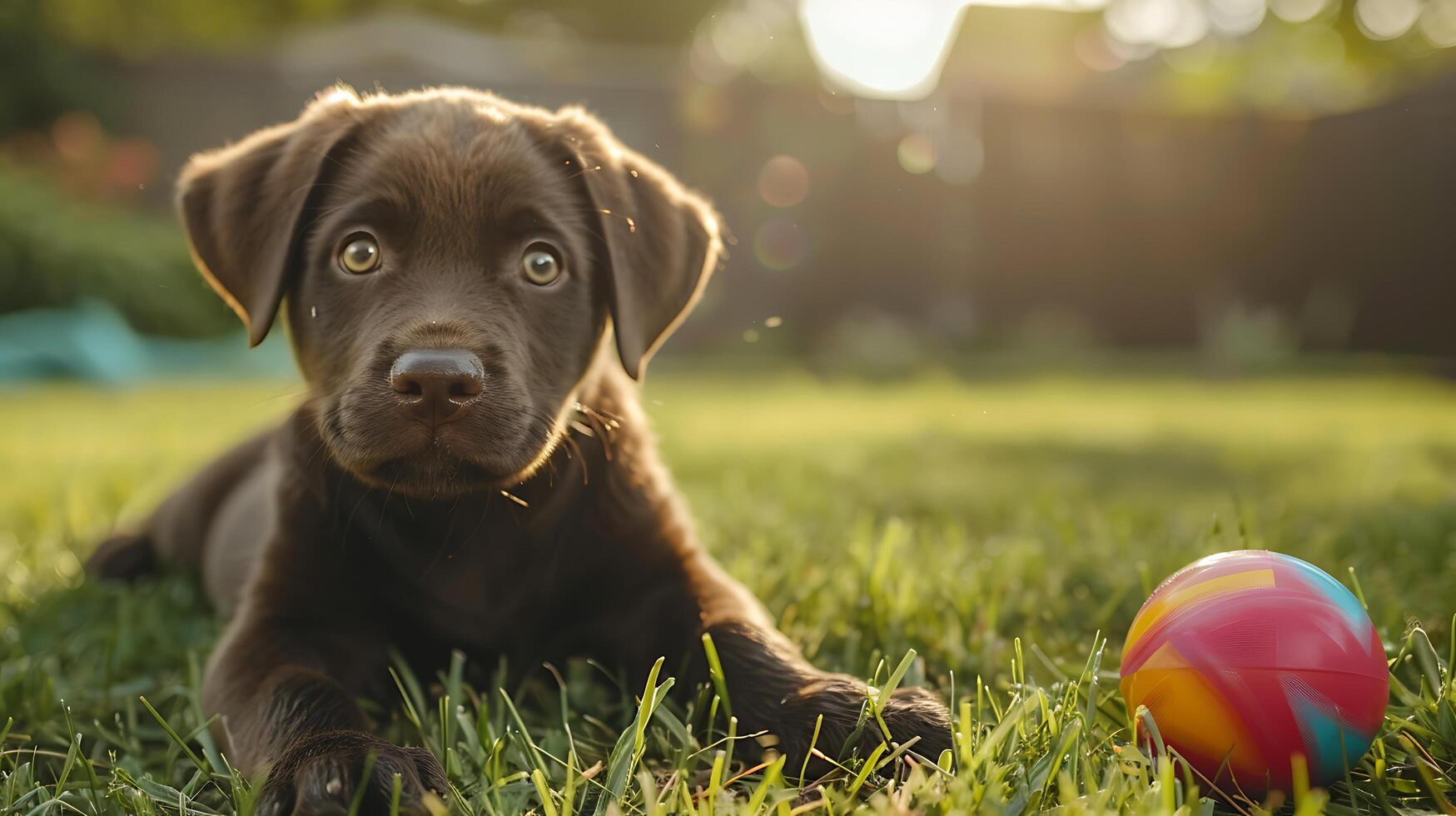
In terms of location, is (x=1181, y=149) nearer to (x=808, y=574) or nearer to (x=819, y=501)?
(x=819, y=501)

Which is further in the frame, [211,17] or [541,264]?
[211,17]

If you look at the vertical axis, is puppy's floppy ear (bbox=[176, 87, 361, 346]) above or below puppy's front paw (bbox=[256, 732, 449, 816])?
above

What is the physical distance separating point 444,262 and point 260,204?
0.50 metres

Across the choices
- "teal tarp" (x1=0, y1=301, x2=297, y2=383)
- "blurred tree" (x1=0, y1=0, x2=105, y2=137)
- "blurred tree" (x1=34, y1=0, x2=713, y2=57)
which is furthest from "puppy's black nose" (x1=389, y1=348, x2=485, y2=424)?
"blurred tree" (x1=34, y1=0, x2=713, y2=57)

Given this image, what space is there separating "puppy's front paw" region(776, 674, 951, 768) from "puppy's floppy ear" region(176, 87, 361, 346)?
130 cm

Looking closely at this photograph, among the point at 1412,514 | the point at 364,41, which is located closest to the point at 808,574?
the point at 1412,514

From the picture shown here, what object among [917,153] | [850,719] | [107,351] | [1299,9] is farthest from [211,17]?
[850,719]

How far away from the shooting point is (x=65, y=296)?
468 inches

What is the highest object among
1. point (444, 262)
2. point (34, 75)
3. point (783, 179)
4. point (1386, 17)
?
point (1386, 17)

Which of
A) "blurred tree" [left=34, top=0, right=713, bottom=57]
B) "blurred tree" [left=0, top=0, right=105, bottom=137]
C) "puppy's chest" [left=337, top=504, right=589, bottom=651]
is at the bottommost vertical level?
"puppy's chest" [left=337, top=504, right=589, bottom=651]

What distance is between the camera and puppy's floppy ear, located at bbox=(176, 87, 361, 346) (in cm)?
228

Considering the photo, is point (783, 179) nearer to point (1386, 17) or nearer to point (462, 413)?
point (462, 413)

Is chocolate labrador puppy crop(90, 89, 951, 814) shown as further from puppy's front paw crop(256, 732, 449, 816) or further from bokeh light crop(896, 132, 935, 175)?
bokeh light crop(896, 132, 935, 175)

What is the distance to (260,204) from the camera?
2.38 metres
